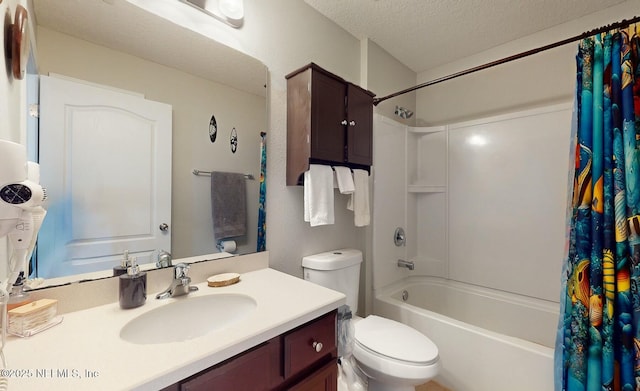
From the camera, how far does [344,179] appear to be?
63.5 inches

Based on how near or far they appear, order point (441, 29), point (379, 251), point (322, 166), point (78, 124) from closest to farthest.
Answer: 1. point (78, 124)
2. point (322, 166)
3. point (441, 29)
4. point (379, 251)

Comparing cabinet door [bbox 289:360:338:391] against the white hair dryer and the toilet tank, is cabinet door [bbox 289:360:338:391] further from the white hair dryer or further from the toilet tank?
the white hair dryer

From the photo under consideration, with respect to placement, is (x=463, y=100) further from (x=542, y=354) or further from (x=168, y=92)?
(x=168, y=92)

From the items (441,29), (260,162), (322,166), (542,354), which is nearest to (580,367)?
(542,354)

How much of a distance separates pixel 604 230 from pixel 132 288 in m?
1.83

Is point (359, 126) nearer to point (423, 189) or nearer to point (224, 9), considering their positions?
point (224, 9)

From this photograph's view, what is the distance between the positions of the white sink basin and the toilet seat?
68 centimetres

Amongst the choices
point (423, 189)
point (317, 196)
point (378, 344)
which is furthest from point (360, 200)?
point (423, 189)

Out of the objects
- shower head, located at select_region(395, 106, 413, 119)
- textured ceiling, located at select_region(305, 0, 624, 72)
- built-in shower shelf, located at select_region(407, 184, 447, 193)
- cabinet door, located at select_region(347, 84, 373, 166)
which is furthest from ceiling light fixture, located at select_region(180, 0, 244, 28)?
built-in shower shelf, located at select_region(407, 184, 447, 193)

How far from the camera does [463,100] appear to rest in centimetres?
234

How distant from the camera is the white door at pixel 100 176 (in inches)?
34.1

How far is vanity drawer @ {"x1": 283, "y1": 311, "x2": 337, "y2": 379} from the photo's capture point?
81cm

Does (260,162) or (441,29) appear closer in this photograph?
(260,162)

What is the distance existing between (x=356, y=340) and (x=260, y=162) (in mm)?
1043
